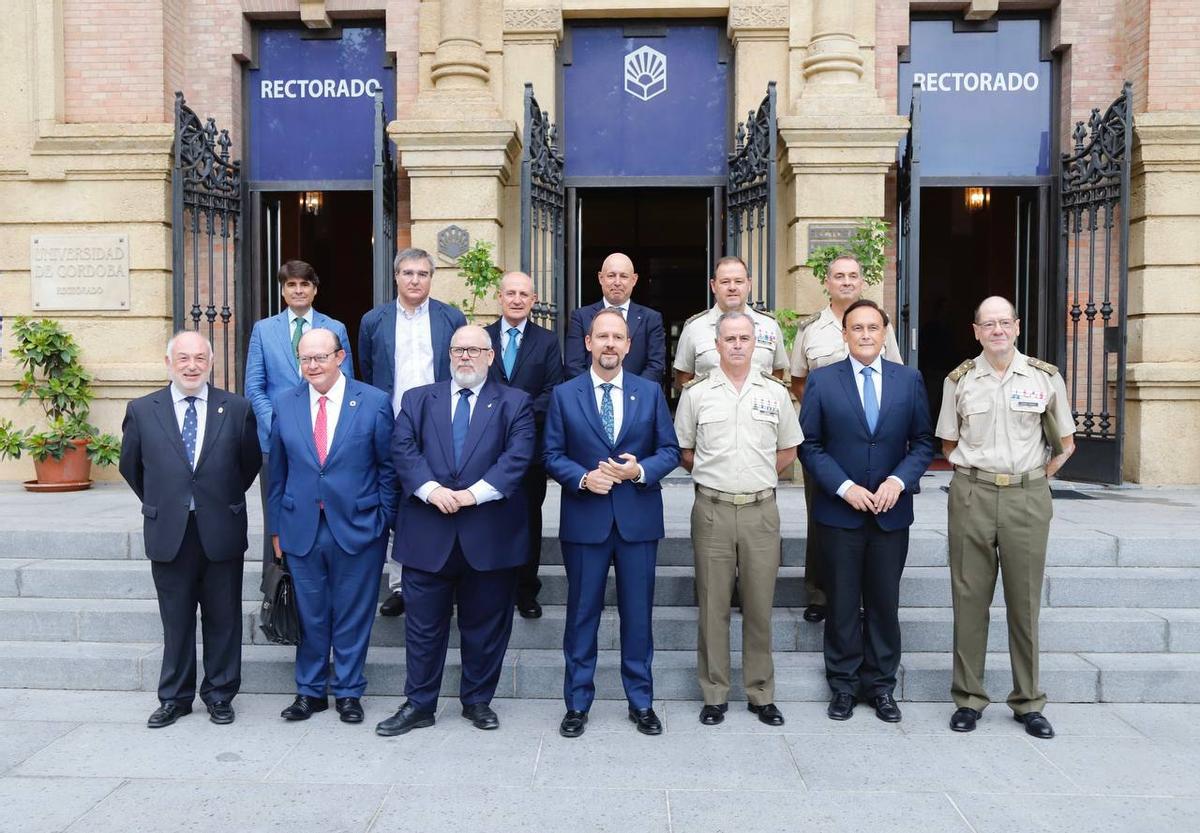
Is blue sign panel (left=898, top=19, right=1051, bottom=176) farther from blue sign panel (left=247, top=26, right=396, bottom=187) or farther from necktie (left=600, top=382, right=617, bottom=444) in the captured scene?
necktie (left=600, top=382, right=617, bottom=444)

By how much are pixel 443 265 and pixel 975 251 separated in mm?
9341

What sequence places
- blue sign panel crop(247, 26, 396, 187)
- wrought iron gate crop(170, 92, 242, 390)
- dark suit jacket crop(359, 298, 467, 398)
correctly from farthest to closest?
blue sign panel crop(247, 26, 396, 187) < wrought iron gate crop(170, 92, 242, 390) < dark suit jacket crop(359, 298, 467, 398)

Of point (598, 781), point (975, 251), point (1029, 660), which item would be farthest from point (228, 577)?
point (975, 251)

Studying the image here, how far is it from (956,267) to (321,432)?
12822mm

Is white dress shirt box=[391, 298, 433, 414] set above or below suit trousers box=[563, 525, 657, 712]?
above

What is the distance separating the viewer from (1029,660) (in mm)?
5000

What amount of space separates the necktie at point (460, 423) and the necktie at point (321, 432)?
0.68m

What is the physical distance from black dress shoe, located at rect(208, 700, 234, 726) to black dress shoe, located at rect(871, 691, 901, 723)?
3.42 metres

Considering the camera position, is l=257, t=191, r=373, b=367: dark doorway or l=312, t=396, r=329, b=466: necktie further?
l=257, t=191, r=373, b=367: dark doorway

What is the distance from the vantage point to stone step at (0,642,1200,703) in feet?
17.8

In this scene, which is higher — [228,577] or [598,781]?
[228,577]

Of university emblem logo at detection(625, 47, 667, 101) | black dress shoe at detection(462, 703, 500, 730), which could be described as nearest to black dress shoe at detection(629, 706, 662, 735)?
black dress shoe at detection(462, 703, 500, 730)

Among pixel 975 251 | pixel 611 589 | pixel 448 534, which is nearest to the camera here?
pixel 448 534

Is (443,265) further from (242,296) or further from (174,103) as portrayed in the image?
(174,103)
